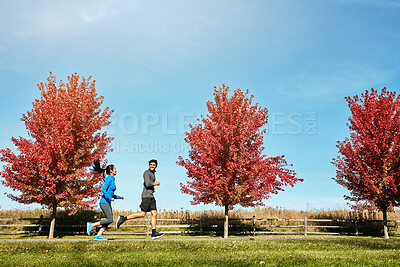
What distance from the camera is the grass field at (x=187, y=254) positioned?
28.9ft

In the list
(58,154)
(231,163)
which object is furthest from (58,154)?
(231,163)

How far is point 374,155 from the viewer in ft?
78.0

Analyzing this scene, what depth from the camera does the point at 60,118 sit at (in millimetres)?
21125

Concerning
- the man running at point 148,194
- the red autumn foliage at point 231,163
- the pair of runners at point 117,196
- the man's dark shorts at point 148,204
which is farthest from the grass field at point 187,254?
the red autumn foliage at point 231,163

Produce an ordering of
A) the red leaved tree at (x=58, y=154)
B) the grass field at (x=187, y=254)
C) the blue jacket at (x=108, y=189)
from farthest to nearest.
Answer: the red leaved tree at (x=58, y=154)
the blue jacket at (x=108, y=189)
the grass field at (x=187, y=254)

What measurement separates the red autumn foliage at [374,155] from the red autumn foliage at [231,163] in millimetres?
5639

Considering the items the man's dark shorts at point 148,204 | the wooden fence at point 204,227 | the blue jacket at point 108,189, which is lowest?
the wooden fence at point 204,227

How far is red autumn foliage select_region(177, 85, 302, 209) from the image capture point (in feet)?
68.0

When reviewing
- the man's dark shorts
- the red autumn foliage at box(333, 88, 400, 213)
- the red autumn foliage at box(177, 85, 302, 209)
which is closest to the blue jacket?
the man's dark shorts

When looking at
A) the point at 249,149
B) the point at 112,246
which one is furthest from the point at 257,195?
the point at 112,246

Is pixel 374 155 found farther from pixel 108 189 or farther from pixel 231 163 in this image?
pixel 108 189

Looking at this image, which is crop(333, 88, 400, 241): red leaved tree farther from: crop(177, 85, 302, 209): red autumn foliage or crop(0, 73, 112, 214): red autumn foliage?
crop(0, 73, 112, 214): red autumn foliage

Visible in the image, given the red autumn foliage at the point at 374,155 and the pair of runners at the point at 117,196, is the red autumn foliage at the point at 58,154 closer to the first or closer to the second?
the pair of runners at the point at 117,196

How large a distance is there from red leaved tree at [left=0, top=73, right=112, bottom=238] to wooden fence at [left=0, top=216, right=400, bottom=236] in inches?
135
